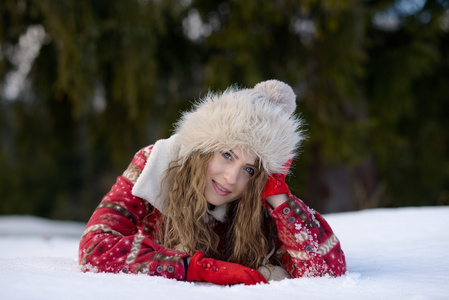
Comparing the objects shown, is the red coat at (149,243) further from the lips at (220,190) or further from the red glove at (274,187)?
the lips at (220,190)

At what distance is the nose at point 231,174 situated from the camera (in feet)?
6.71

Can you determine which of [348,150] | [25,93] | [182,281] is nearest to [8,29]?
[25,93]

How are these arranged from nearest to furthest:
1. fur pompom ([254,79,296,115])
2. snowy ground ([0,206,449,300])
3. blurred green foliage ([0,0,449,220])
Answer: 1. snowy ground ([0,206,449,300])
2. fur pompom ([254,79,296,115])
3. blurred green foliage ([0,0,449,220])

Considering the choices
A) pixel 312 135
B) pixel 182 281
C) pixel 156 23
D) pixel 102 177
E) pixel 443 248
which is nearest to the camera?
pixel 182 281

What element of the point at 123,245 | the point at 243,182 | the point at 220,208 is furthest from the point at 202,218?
the point at 123,245

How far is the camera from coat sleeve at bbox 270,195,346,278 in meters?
2.00

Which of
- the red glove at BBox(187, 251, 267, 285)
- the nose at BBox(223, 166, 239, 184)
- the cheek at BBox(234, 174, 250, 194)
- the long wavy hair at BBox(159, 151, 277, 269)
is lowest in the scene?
the red glove at BBox(187, 251, 267, 285)

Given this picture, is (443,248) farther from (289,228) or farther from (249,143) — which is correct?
(249,143)

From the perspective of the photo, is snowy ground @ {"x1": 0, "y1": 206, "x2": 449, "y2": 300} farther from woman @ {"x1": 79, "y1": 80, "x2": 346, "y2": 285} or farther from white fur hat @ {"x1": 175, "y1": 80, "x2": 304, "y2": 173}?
white fur hat @ {"x1": 175, "y1": 80, "x2": 304, "y2": 173}

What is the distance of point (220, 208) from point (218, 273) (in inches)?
14.5

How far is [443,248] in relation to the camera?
245 centimetres

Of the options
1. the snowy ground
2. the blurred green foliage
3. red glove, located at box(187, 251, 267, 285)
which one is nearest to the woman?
red glove, located at box(187, 251, 267, 285)

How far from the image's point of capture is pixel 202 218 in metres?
2.19

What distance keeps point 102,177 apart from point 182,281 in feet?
46.6
